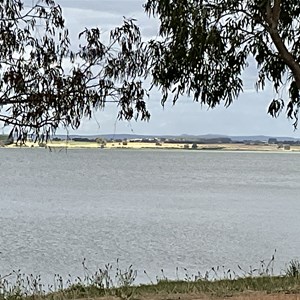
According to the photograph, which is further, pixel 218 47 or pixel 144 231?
pixel 144 231

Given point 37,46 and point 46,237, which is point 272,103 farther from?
point 46,237

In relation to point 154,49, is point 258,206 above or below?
below

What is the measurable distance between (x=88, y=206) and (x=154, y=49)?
73.9ft

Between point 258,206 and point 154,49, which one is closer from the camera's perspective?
point 154,49

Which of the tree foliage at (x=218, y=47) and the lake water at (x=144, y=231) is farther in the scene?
the lake water at (x=144, y=231)

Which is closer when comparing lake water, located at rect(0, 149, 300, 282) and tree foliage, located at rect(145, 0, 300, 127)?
tree foliage, located at rect(145, 0, 300, 127)

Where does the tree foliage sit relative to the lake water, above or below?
above

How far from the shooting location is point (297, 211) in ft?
92.8

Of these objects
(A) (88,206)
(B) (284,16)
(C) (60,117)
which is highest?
(B) (284,16)

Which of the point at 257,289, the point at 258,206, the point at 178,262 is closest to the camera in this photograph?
the point at 257,289

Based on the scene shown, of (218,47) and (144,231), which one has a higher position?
(218,47)

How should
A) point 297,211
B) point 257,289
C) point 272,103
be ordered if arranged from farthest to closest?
point 297,211 < point 272,103 < point 257,289

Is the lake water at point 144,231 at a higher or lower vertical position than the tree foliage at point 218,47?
lower

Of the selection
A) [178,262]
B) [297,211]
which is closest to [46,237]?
[178,262]
